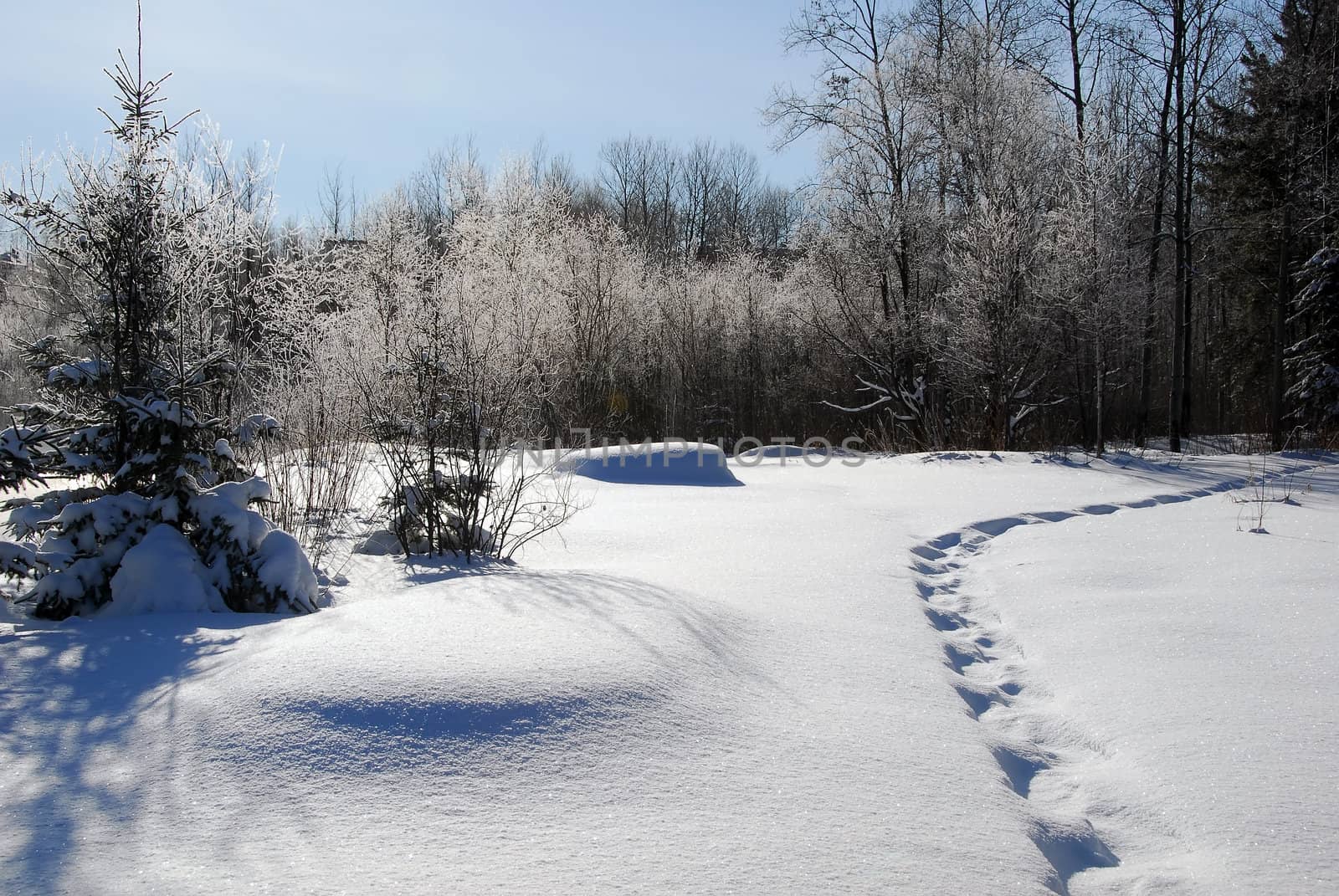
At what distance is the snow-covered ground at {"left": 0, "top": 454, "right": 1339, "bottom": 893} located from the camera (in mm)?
1854

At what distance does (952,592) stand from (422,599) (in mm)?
2984

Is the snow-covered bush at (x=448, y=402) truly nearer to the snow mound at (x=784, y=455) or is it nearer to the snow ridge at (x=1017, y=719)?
the snow ridge at (x=1017, y=719)

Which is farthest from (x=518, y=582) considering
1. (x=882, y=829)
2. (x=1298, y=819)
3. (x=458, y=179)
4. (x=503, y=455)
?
(x=458, y=179)

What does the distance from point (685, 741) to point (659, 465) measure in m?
7.49

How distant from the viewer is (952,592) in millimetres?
4840

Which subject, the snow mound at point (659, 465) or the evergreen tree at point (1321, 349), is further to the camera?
the evergreen tree at point (1321, 349)

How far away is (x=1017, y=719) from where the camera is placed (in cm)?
297

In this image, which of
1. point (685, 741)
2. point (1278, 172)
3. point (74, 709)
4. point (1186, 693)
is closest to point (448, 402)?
point (74, 709)

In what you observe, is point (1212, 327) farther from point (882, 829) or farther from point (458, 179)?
point (882, 829)

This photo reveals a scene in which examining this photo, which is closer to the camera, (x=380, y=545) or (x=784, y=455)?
(x=380, y=545)

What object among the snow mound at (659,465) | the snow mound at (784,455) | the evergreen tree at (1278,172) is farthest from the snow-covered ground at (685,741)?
the evergreen tree at (1278,172)

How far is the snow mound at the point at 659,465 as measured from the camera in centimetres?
970

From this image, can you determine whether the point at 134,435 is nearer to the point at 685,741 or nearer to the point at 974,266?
the point at 685,741

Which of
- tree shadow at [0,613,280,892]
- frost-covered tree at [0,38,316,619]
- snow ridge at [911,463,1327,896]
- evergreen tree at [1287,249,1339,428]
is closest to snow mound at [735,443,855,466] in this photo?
snow ridge at [911,463,1327,896]
